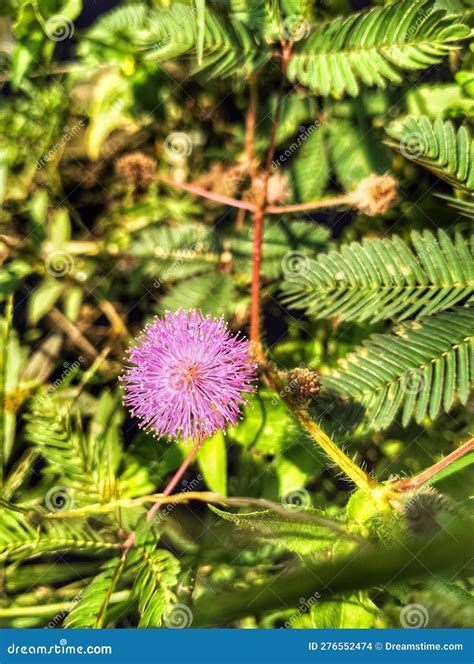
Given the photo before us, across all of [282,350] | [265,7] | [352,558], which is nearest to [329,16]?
[265,7]

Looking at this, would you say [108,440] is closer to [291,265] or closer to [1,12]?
[291,265]

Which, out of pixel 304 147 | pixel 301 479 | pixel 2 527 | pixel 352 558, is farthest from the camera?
pixel 304 147

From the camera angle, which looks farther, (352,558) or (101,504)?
(101,504)

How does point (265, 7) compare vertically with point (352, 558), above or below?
above
